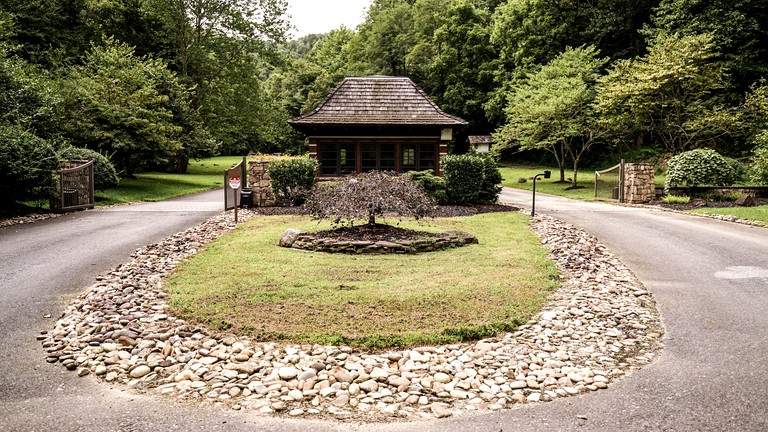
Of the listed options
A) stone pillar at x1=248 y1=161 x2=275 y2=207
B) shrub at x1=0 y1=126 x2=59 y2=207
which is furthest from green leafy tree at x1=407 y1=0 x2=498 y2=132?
shrub at x1=0 y1=126 x2=59 y2=207

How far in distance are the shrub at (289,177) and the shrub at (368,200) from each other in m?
5.89

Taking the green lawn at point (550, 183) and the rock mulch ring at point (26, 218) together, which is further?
the green lawn at point (550, 183)

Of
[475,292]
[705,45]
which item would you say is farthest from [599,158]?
[475,292]

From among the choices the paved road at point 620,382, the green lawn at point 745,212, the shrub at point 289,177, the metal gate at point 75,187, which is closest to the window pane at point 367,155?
the shrub at point 289,177

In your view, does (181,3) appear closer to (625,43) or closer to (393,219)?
(393,219)

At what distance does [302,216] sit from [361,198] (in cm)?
462

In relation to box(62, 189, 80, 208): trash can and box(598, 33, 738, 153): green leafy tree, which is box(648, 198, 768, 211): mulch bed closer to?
box(598, 33, 738, 153): green leafy tree

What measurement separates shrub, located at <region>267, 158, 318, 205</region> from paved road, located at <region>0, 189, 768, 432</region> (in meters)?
6.52

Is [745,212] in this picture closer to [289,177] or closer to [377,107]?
[289,177]

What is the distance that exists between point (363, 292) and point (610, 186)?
24.3m

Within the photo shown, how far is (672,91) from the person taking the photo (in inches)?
1045

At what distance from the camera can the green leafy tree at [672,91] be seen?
25.0 meters

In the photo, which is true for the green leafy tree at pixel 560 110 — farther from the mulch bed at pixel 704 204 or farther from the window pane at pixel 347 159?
the window pane at pixel 347 159

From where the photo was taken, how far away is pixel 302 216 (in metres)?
14.7
